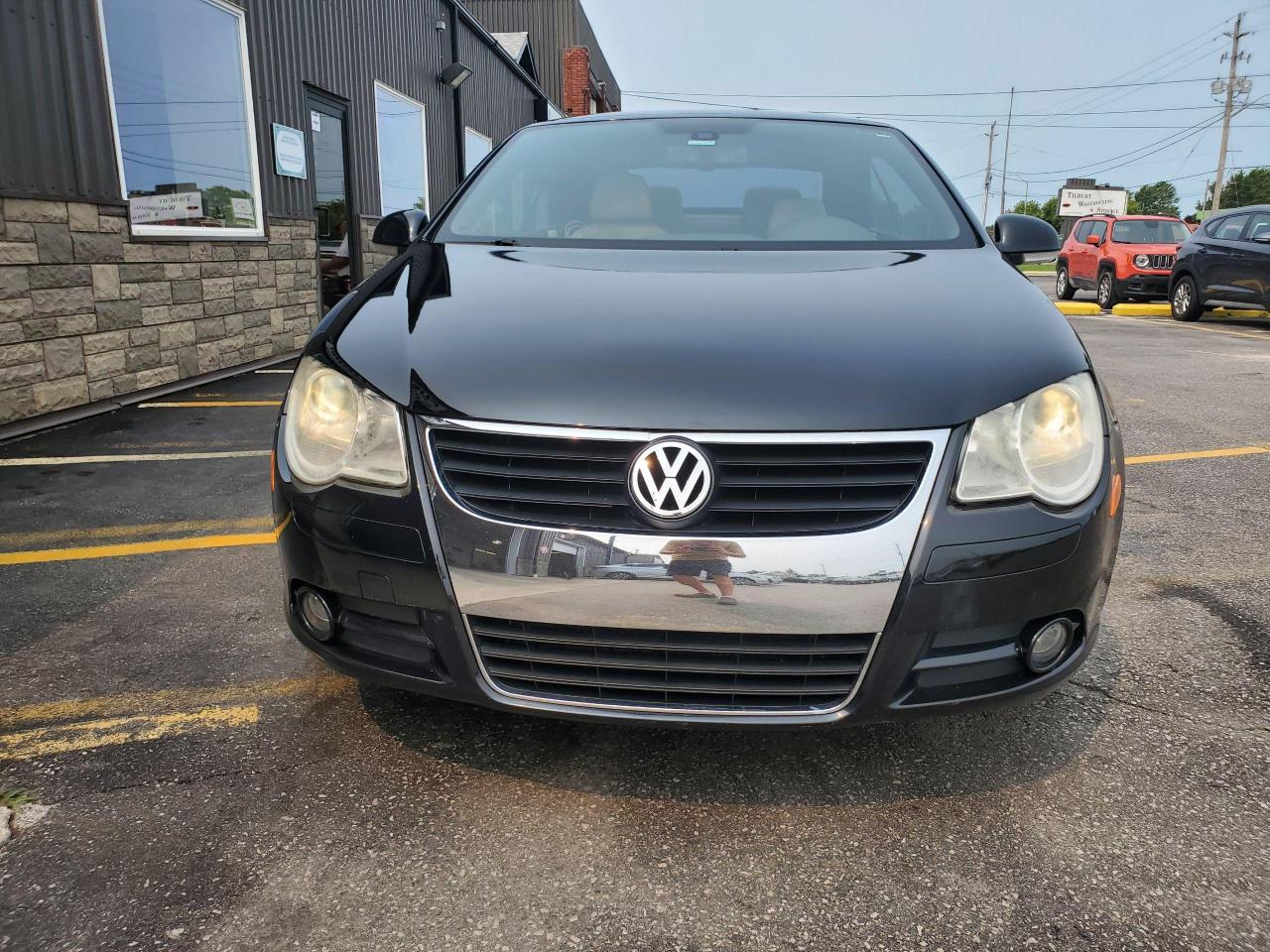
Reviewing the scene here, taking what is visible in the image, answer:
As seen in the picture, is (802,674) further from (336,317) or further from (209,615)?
(209,615)

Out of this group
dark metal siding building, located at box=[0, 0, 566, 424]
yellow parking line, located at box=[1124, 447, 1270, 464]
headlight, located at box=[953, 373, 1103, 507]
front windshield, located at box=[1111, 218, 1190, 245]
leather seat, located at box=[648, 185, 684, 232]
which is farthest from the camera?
front windshield, located at box=[1111, 218, 1190, 245]

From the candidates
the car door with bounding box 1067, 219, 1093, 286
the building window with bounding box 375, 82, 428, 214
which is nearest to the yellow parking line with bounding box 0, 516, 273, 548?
the building window with bounding box 375, 82, 428, 214

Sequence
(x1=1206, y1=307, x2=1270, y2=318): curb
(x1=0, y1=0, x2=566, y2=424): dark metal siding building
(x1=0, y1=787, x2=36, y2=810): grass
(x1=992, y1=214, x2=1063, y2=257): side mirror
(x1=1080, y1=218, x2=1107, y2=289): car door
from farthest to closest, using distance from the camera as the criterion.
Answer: (x1=1080, y1=218, x2=1107, y2=289): car door
(x1=1206, y1=307, x2=1270, y2=318): curb
(x1=0, y1=0, x2=566, y2=424): dark metal siding building
(x1=992, y1=214, x2=1063, y2=257): side mirror
(x1=0, y1=787, x2=36, y2=810): grass

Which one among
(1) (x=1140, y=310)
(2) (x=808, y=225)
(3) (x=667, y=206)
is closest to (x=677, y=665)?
(2) (x=808, y=225)

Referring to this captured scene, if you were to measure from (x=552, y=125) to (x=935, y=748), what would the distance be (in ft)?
8.49

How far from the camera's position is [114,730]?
87.3 inches

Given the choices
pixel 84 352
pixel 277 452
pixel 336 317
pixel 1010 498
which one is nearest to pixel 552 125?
pixel 336 317

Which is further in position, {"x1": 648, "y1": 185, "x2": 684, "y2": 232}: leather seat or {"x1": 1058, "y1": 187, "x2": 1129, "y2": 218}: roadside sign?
{"x1": 1058, "y1": 187, "x2": 1129, "y2": 218}: roadside sign

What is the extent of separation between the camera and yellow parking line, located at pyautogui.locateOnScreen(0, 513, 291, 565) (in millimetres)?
3395

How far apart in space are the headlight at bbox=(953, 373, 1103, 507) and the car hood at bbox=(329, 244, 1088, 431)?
4cm

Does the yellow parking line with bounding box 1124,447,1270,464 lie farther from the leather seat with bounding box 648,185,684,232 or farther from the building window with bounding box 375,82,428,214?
the building window with bounding box 375,82,428,214

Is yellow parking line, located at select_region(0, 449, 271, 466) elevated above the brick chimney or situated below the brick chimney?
below

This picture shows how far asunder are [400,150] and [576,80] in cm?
1892

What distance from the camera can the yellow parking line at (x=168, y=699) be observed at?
2.29 meters
